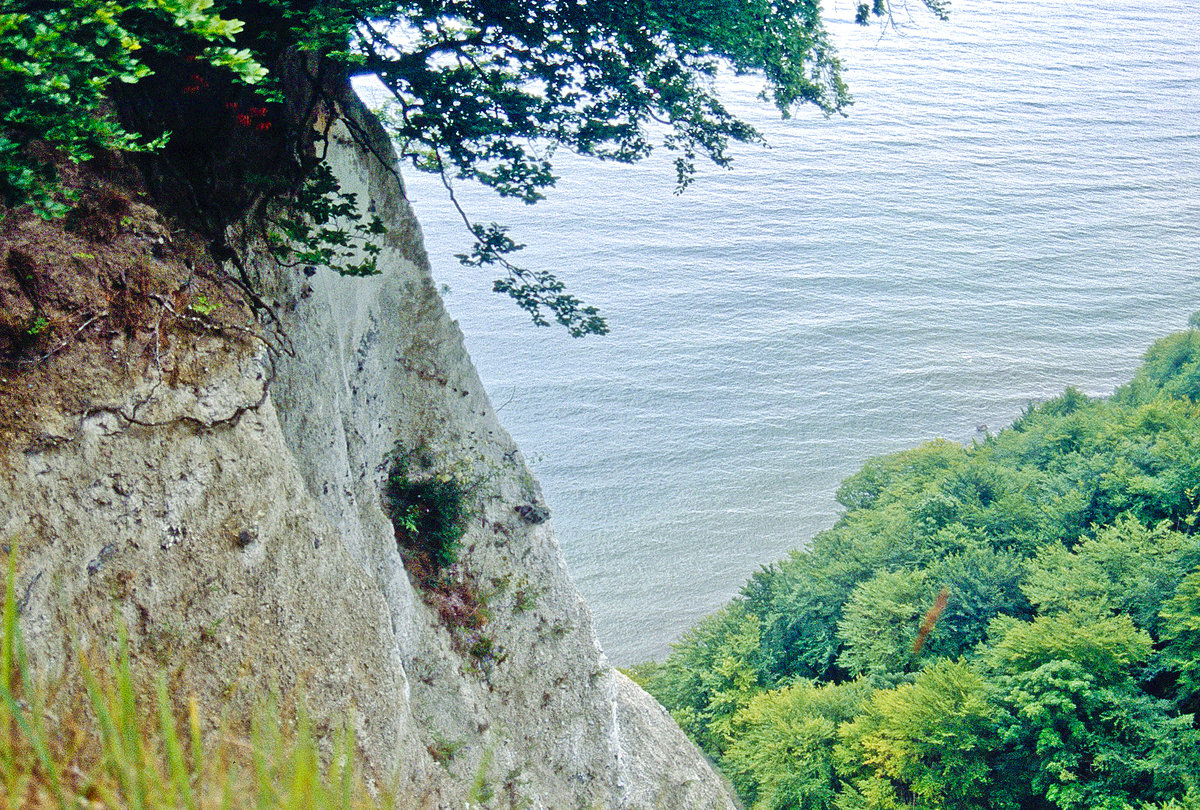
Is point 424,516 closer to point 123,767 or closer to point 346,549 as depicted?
point 346,549

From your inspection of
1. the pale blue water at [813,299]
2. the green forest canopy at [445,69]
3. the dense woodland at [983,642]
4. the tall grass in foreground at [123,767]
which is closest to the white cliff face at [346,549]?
the tall grass in foreground at [123,767]

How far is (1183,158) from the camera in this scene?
76.2 meters

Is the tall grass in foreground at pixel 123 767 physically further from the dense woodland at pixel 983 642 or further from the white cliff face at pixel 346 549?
the dense woodland at pixel 983 642

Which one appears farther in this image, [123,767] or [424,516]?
[424,516]

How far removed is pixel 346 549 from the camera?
7.33 metres

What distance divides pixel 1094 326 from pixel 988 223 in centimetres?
1434

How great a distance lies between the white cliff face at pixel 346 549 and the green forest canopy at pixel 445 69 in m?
1.61

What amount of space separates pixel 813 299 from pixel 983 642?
36.9m

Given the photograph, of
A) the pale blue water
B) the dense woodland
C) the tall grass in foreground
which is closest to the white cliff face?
the tall grass in foreground

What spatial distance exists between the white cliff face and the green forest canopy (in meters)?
1.61

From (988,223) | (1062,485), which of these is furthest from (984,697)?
(988,223)

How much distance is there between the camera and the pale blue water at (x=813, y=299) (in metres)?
41.4

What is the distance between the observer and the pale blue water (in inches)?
1631

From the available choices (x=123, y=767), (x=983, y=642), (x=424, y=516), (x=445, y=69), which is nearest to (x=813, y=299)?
(x=983, y=642)
